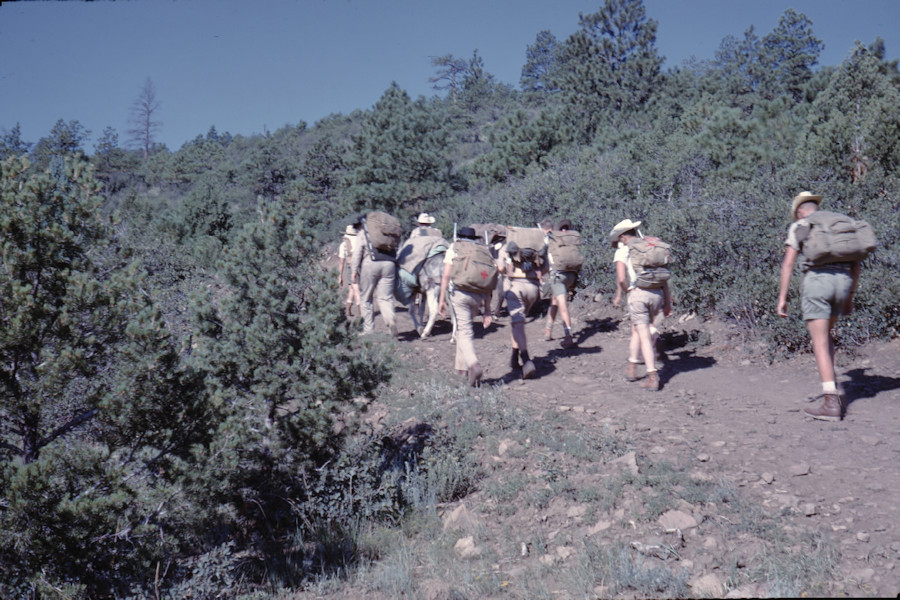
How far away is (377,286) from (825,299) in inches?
233

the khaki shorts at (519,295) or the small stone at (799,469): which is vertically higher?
the khaki shorts at (519,295)

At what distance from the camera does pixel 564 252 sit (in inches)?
349

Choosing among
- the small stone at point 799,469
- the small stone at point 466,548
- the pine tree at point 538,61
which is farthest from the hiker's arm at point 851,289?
the pine tree at point 538,61

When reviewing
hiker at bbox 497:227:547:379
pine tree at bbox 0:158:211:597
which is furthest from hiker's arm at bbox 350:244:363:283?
pine tree at bbox 0:158:211:597

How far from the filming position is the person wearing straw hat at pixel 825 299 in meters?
5.29

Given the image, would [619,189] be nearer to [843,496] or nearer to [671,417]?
[671,417]

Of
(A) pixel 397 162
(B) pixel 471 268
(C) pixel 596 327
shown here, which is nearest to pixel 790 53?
(A) pixel 397 162

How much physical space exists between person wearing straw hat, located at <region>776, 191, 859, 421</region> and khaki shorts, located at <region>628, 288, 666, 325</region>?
150 cm

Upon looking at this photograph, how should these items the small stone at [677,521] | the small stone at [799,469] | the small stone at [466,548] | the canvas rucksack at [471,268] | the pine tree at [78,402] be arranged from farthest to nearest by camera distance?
the canvas rucksack at [471,268], the small stone at [799,469], the small stone at [466,548], the small stone at [677,521], the pine tree at [78,402]

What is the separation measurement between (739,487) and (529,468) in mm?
1557

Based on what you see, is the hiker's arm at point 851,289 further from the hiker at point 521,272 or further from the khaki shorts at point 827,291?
the hiker at point 521,272

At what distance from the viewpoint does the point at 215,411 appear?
450cm

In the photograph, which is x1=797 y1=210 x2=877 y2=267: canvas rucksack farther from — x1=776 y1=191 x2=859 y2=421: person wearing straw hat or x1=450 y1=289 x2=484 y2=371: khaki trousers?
A: x1=450 y1=289 x2=484 y2=371: khaki trousers

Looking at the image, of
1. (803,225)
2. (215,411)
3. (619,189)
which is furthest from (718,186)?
(215,411)
